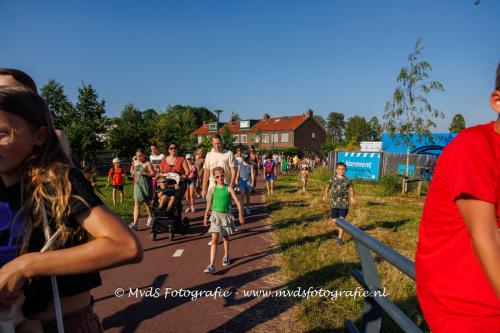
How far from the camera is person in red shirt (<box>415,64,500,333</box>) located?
3.45 feet

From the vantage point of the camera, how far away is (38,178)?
1207 millimetres

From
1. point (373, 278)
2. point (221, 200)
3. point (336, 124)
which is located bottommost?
point (373, 278)

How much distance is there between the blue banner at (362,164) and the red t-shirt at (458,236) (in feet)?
67.7

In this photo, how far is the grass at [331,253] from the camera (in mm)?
4086

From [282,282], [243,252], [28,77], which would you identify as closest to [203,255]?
[243,252]

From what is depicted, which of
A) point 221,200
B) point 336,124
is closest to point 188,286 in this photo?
point 221,200

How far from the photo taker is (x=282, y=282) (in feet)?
16.6

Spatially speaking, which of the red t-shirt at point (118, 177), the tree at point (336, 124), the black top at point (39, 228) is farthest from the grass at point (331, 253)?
the tree at point (336, 124)

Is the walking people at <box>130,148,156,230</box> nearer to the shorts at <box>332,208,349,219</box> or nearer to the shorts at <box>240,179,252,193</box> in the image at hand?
the shorts at <box>240,179,252,193</box>

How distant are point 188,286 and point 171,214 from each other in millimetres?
2822

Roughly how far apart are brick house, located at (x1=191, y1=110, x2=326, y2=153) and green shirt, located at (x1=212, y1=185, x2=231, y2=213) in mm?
51576

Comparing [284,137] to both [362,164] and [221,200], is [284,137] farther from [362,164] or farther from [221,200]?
[221,200]

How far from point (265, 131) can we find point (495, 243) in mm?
63128

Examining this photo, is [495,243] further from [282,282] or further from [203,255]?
[203,255]
